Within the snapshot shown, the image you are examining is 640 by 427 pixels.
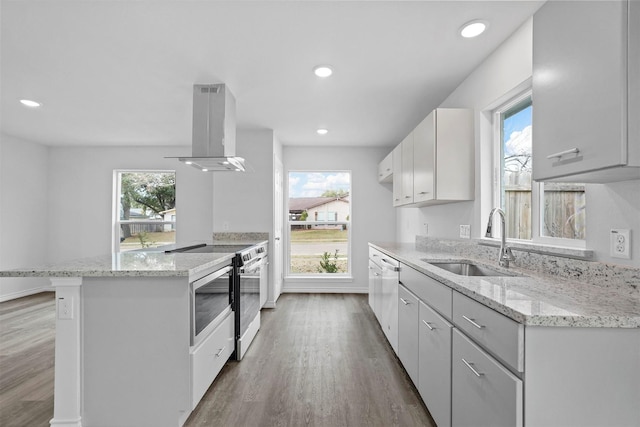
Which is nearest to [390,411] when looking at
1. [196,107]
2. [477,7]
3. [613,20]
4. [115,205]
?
[613,20]

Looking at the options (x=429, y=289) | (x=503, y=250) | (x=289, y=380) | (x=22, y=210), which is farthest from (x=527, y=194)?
(x=22, y=210)

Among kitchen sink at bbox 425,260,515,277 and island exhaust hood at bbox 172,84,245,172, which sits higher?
island exhaust hood at bbox 172,84,245,172

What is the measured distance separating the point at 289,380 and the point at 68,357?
Result: 1376 mm

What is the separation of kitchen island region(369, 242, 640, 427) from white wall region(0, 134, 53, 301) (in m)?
6.00

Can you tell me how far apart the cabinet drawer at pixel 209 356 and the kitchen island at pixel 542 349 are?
52.5 inches

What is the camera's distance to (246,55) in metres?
2.39

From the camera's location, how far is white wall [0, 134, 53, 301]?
4.66 metres

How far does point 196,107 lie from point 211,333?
6.42ft

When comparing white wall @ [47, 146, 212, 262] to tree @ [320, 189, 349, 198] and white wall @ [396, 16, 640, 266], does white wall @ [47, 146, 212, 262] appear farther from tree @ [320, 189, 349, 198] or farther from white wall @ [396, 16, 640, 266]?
white wall @ [396, 16, 640, 266]

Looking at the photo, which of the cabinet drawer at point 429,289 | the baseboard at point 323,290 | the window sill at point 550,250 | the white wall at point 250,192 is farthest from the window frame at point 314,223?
the window sill at point 550,250

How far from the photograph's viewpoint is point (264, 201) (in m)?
4.46

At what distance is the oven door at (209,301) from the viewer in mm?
1842

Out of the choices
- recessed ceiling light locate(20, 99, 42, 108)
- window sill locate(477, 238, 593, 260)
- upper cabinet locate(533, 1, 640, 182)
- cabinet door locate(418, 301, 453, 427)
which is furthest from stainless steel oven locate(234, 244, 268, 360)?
recessed ceiling light locate(20, 99, 42, 108)

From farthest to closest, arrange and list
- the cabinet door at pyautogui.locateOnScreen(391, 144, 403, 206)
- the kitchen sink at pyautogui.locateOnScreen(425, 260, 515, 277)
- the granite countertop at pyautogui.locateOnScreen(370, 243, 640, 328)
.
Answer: the cabinet door at pyautogui.locateOnScreen(391, 144, 403, 206)
the kitchen sink at pyautogui.locateOnScreen(425, 260, 515, 277)
the granite countertop at pyautogui.locateOnScreen(370, 243, 640, 328)
